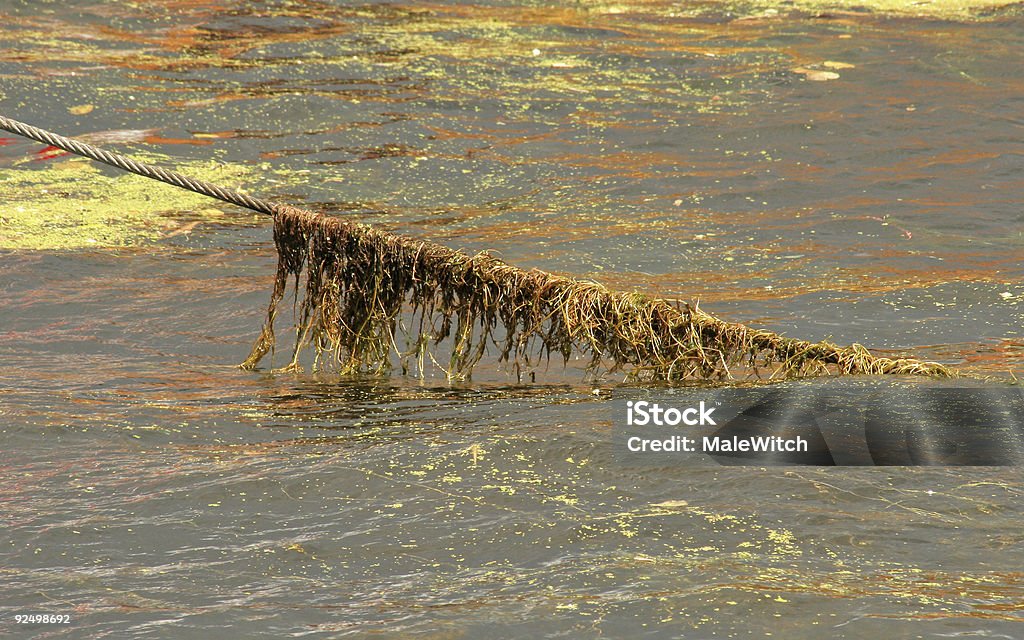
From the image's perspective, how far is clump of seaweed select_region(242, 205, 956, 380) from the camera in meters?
5.95

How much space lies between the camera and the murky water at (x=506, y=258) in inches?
157

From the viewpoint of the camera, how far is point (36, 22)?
1494cm

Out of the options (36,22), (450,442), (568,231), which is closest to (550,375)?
(450,442)

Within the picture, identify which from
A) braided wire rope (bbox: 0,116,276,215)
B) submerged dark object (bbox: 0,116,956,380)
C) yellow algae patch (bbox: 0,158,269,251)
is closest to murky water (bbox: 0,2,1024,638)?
yellow algae patch (bbox: 0,158,269,251)

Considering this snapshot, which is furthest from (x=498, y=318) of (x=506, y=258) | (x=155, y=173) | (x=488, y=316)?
(x=506, y=258)

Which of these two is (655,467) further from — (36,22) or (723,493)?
(36,22)

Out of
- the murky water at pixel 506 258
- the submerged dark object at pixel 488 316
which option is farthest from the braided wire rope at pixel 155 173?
the murky water at pixel 506 258

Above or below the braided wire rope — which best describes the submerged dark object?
below

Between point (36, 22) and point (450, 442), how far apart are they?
1166 cm

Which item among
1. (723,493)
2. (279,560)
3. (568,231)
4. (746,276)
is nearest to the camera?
(279,560)

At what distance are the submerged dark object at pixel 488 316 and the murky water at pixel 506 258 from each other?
9.2 inches

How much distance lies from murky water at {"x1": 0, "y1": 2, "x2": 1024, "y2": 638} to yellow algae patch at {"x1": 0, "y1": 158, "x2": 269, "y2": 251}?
45mm

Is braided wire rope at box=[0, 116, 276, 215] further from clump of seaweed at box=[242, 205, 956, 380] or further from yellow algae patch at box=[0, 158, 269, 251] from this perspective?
yellow algae patch at box=[0, 158, 269, 251]

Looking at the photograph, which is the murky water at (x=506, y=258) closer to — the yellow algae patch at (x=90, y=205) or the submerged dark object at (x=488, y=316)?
the yellow algae patch at (x=90, y=205)
